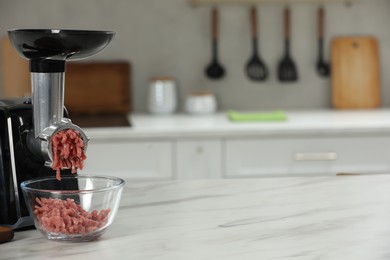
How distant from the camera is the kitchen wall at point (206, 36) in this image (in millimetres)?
4090

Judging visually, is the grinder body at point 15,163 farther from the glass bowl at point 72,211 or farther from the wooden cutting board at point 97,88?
the wooden cutting board at point 97,88

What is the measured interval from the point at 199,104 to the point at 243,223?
7.52 feet

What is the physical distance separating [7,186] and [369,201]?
824 millimetres

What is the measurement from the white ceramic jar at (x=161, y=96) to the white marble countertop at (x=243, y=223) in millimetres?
1855

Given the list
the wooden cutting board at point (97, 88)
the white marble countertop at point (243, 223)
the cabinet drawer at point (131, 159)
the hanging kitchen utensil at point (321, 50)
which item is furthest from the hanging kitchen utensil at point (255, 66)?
the white marble countertop at point (243, 223)

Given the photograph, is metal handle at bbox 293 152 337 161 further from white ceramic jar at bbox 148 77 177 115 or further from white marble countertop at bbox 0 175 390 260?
white marble countertop at bbox 0 175 390 260

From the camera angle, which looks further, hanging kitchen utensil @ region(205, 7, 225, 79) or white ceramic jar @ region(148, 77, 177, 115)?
hanging kitchen utensil @ region(205, 7, 225, 79)

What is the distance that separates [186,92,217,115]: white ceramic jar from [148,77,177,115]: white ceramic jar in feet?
0.30

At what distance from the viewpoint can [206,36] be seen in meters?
4.16

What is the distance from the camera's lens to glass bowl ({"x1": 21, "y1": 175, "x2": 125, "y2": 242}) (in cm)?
156

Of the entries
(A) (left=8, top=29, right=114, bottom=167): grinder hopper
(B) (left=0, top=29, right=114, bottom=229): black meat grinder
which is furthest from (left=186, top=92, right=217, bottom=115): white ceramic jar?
(A) (left=8, top=29, right=114, bottom=167): grinder hopper

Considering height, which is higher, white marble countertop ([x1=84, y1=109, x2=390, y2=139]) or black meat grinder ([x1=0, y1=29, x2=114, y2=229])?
black meat grinder ([x1=0, y1=29, x2=114, y2=229])

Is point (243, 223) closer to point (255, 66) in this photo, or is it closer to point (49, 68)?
point (49, 68)

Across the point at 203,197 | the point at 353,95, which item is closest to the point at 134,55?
the point at 353,95
